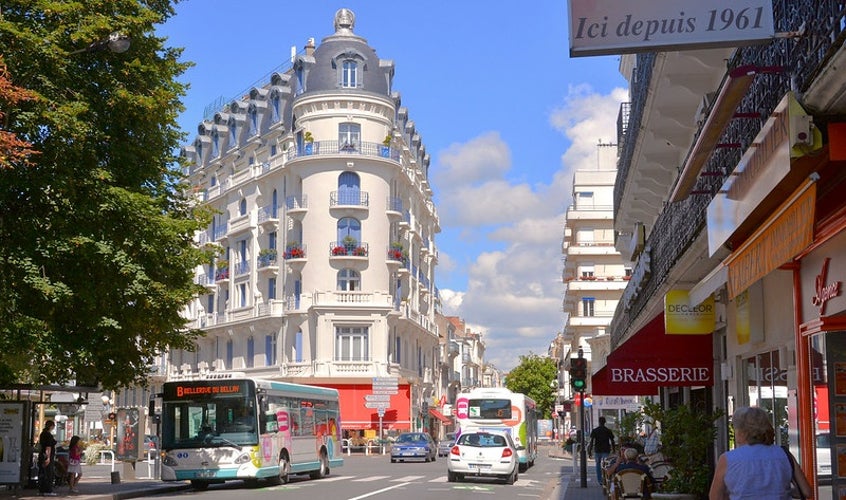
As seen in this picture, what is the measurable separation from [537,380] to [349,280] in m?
45.5

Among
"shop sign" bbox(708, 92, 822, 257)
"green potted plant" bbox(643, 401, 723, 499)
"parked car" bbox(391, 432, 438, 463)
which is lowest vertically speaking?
"parked car" bbox(391, 432, 438, 463)

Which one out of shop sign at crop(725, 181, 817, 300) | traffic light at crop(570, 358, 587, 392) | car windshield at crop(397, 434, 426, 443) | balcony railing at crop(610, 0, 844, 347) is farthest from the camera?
car windshield at crop(397, 434, 426, 443)

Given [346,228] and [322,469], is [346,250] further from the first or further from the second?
[322,469]

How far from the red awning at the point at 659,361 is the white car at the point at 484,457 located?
34.7ft

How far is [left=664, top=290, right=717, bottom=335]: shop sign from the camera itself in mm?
18328

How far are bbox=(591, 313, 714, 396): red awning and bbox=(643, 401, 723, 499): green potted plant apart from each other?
300cm

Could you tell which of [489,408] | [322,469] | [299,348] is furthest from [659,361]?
[299,348]

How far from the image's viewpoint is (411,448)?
170ft

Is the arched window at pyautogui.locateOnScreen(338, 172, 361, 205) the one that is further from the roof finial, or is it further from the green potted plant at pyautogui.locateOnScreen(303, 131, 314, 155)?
the roof finial

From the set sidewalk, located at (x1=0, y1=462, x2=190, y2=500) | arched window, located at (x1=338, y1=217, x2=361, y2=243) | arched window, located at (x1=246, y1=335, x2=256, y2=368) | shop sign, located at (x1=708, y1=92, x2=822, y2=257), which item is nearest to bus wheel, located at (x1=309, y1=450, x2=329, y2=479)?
sidewalk, located at (x1=0, y1=462, x2=190, y2=500)

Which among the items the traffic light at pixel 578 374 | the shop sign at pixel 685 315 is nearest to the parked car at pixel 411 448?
the traffic light at pixel 578 374

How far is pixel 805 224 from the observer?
8.98 metres

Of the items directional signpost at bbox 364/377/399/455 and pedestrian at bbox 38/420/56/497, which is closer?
pedestrian at bbox 38/420/56/497

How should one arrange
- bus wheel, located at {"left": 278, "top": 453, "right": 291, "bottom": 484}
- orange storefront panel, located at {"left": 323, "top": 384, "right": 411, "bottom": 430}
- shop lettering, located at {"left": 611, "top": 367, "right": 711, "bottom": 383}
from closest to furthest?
shop lettering, located at {"left": 611, "top": 367, "right": 711, "bottom": 383} → bus wheel, located at {"left": 278, "top": 453, "right": 291, "bottom": 484} → orange storefront panel, located at {"left": 323, "top": 384, "right": 411, "bottom": 430}
